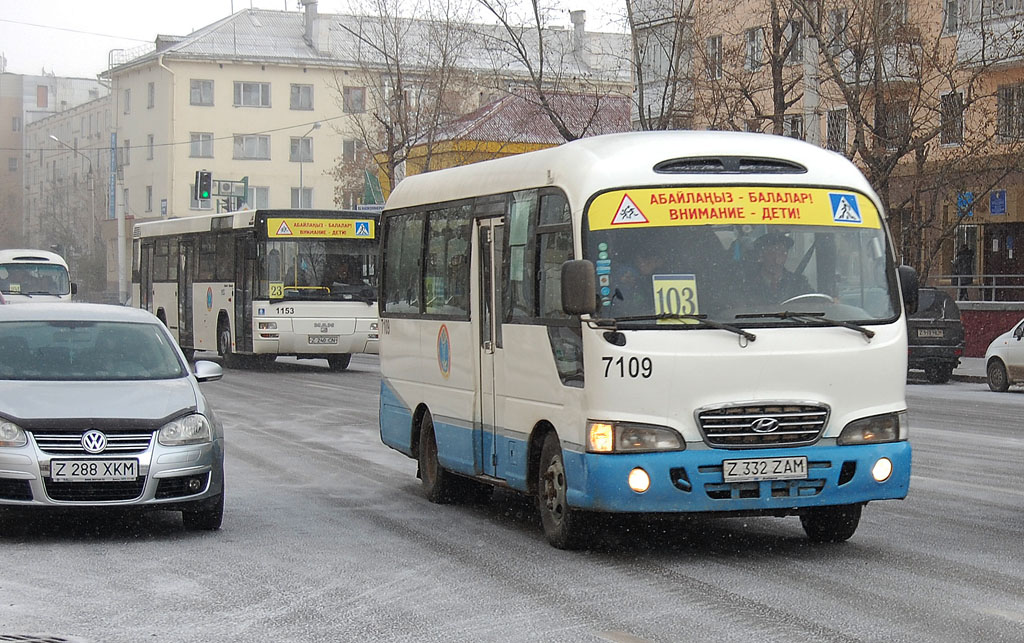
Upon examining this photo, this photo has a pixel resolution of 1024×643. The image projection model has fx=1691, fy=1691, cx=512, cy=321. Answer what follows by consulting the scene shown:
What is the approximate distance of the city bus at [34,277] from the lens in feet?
140

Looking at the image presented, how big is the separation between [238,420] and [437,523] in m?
9.46

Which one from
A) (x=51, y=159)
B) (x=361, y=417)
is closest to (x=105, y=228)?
(x=51, y=159)

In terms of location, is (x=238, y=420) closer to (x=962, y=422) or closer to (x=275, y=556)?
(x=962, y=422)

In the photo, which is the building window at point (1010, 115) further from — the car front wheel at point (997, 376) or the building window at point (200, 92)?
the building window at point (200, 92)

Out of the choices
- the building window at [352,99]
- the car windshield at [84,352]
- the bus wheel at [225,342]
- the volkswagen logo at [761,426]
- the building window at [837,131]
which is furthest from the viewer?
the building window at [352,99]

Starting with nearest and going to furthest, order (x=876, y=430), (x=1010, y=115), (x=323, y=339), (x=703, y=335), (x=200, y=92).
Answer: (x=703, y=335) < (x=876, y=430) < (x=323, y=339) < (x=1010, y=115) < (x=200, y=92)

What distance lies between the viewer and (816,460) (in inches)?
366

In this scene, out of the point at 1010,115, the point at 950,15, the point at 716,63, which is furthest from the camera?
the point at 950,15

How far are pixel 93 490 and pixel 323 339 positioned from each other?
20893mm

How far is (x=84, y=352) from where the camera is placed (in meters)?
11.2

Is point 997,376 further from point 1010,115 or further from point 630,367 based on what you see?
point 630,367

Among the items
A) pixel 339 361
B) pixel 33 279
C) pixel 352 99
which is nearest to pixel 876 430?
pixel 339 361

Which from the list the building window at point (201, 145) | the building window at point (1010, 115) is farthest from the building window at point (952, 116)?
the building window at point (201, 145)

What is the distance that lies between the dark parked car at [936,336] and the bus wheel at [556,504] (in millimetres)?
20804
